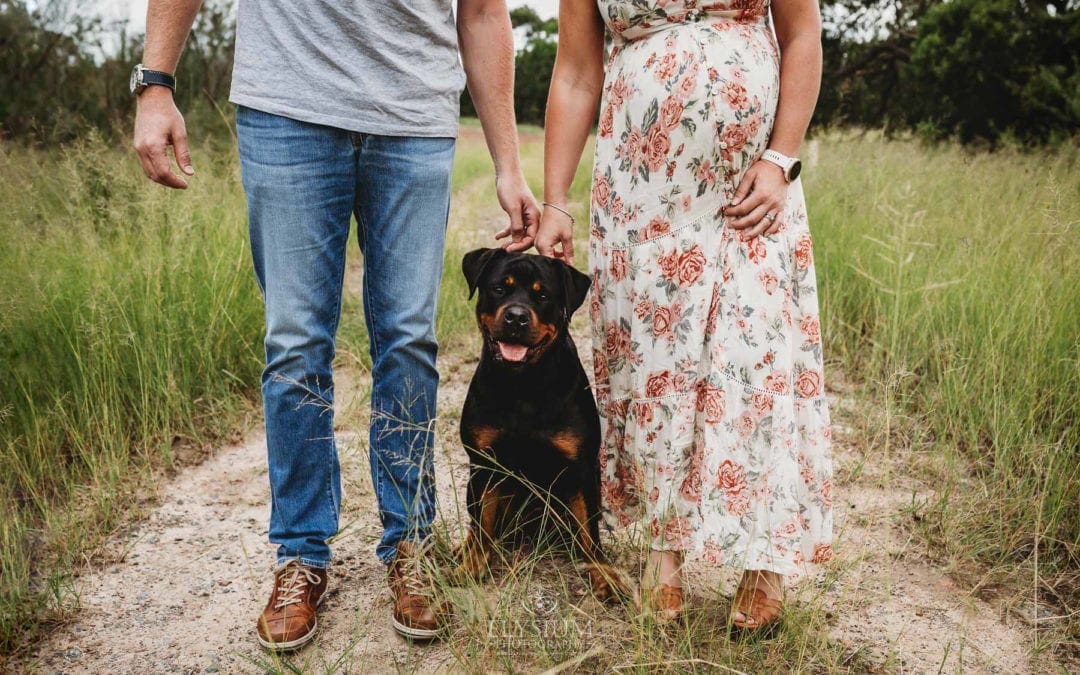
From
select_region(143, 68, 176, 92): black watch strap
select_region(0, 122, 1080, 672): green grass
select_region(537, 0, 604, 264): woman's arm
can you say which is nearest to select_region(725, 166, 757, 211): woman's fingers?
select_region(537, 0, 604, 264): woman's arm

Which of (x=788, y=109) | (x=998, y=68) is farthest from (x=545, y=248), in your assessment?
(x=998, y=68)

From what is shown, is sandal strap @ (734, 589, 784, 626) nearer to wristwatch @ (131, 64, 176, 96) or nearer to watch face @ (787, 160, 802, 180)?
watch face @ (787, 160, 802, 180)

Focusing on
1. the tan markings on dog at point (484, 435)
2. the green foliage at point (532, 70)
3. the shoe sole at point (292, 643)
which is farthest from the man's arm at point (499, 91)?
the green foliage at point (532, 70)

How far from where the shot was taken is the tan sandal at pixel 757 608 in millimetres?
1963

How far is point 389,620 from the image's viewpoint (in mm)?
2172

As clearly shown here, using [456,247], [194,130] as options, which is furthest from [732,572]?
[194,130]

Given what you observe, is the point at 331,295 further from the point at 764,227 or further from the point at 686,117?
the point at 764,227

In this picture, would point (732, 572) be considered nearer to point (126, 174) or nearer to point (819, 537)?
point (819, 537)

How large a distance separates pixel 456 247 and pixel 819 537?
15.3ft

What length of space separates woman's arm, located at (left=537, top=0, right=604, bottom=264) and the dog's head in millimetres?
129

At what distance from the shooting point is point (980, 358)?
3100 millimetres

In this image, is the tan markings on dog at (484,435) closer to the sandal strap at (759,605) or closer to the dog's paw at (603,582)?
the dog's paw at (603,582)

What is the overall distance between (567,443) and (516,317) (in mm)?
400

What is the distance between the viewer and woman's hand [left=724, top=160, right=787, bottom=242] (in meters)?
1.91
